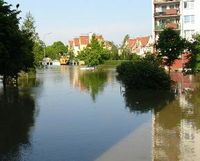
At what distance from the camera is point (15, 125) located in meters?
19.9

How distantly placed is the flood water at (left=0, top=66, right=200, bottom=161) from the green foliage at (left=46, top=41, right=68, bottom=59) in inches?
5365

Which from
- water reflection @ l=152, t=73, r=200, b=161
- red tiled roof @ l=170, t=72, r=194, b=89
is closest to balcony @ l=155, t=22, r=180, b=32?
red tiled roof @ l=170, t=72, r=194, b=89

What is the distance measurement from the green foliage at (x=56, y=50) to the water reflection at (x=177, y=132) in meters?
140

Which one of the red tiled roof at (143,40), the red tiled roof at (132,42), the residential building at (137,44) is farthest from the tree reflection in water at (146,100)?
the red tiled roof at (132,42)

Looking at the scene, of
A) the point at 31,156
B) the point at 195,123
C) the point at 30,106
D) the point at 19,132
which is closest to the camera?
the point at 31,156

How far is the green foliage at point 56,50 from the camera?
6575 inches

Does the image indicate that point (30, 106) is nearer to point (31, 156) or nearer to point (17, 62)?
point (17, 62)

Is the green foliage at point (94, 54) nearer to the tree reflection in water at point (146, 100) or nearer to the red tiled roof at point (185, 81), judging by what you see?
the red tiled roof at point (185, 81)

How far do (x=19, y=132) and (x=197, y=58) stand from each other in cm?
2395

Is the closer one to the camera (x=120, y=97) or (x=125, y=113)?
(x=125, y=113)

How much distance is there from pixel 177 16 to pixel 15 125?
6036 cm

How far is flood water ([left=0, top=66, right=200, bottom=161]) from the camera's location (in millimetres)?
14289

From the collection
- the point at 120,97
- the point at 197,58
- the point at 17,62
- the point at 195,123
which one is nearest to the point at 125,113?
the point at 195,123

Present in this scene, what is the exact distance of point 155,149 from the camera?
14.8m
